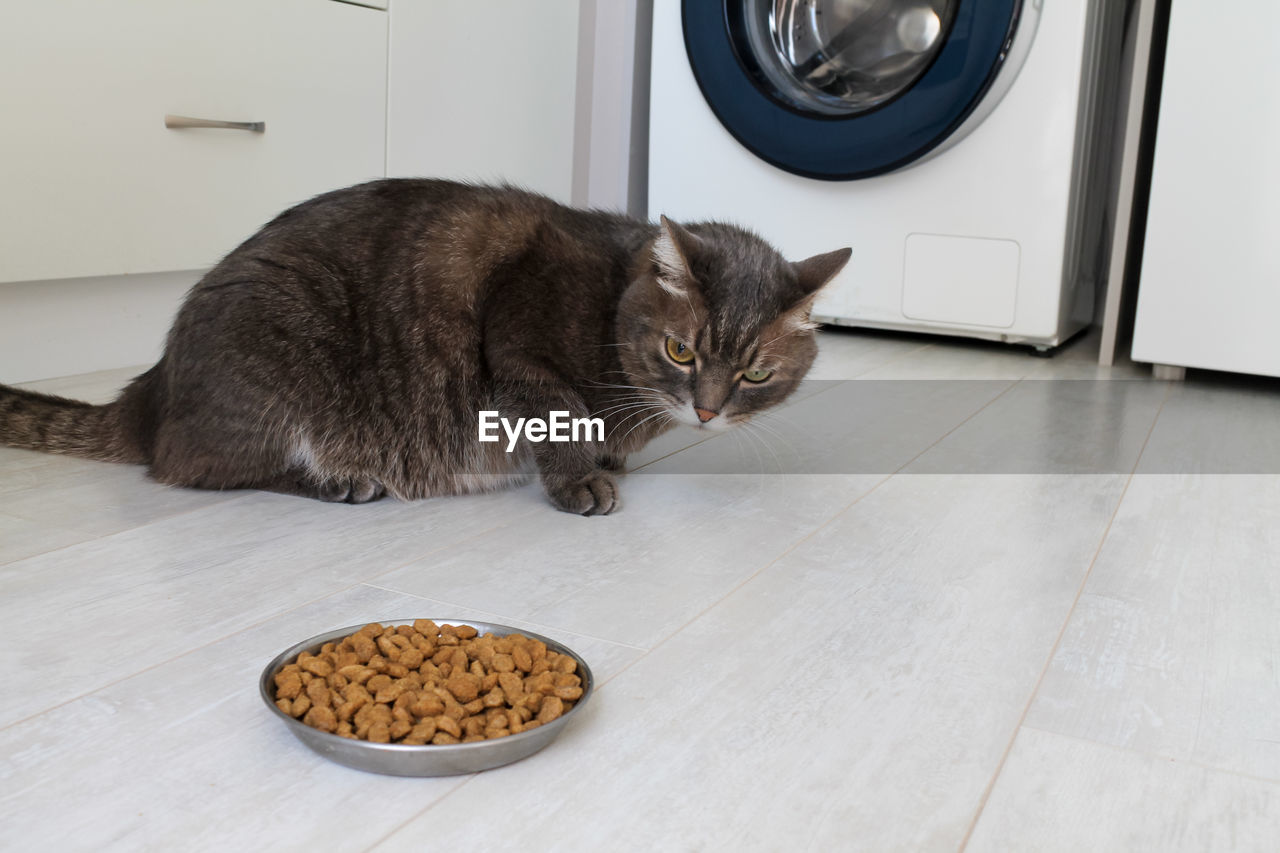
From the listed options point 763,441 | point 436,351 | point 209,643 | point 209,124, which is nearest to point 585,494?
point 436,351

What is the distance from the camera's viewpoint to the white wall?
2.48 m

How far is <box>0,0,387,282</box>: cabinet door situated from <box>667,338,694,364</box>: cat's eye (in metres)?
1.12

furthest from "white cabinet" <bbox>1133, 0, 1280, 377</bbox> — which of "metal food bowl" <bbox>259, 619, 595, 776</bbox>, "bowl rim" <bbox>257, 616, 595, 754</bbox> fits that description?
"metal food bowl" <bbox>259, 619, 595, 776</bbox>

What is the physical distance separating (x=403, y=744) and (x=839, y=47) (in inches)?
92.6

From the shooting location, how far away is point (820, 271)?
1.45 meters

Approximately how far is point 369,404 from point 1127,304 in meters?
2.32

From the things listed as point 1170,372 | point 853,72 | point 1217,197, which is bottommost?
point 1170,372

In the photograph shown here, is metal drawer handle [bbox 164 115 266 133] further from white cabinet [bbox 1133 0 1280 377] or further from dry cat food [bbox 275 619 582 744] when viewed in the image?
white cabinet [bbox 1133 0 1280 377]

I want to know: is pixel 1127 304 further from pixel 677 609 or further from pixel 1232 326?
pixel 677 609

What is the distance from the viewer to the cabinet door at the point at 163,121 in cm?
178

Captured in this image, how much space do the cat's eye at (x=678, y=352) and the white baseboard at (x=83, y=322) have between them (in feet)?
3.97

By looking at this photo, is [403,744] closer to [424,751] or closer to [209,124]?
[424,751]

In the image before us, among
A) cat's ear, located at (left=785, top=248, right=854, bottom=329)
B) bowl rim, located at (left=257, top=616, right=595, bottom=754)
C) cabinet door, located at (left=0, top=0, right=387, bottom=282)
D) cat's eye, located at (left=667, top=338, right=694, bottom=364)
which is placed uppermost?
cabinet door, located at (left=0, top=0, right=387, bottom=282)

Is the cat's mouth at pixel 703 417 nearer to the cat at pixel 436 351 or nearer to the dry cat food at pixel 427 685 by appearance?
the cat at pixel 436 351
